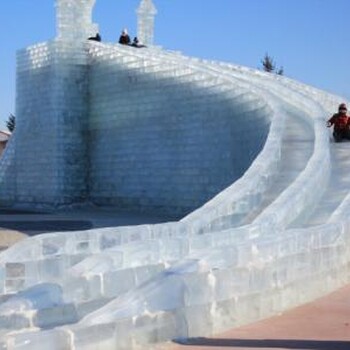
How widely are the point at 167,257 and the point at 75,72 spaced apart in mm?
Answer: 14782

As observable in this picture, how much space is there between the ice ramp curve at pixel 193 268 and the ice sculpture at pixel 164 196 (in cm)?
1

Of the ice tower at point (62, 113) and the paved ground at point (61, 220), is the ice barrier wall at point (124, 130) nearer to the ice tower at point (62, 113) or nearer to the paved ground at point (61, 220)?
the ice tower at point (62, 113)

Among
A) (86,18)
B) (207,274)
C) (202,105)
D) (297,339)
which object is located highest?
(86,18)

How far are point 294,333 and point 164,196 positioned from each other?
42.9ft

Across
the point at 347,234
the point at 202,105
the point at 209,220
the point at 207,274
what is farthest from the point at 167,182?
the point at 207,274

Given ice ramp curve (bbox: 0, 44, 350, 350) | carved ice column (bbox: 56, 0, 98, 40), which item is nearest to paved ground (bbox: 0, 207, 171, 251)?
ice ramp curve (bbox: 0, 44, 350, 350)

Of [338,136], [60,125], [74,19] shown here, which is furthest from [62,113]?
[338,136]

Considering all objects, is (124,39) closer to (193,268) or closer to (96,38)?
(96,38)

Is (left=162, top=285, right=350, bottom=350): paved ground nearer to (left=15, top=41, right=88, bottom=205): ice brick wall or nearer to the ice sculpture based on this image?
the ice sculpture

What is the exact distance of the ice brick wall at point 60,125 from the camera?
21141 mm

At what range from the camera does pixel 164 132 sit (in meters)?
18.8

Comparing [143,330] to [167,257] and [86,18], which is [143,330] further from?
[86,18]

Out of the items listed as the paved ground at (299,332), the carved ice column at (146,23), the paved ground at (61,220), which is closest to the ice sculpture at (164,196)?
the paved ground at (299,332)

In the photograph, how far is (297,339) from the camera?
5348mm
